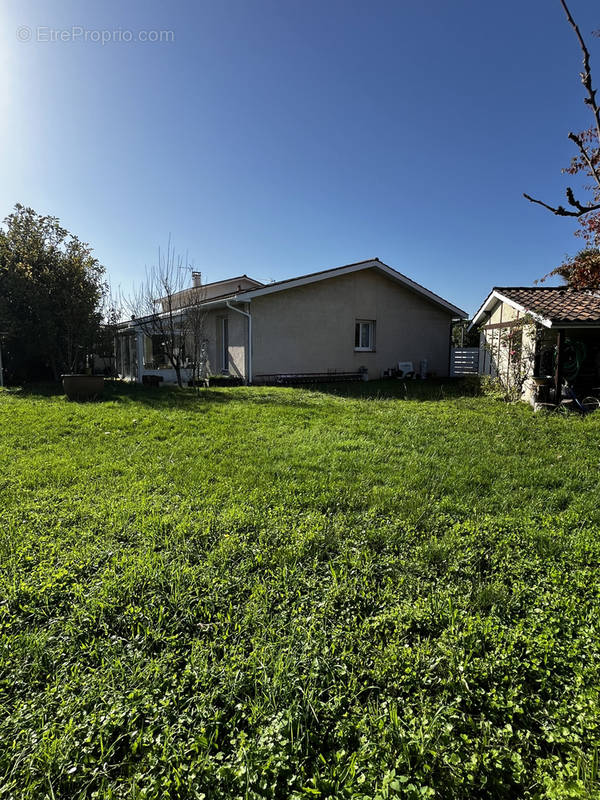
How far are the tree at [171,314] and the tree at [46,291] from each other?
6.93 ft

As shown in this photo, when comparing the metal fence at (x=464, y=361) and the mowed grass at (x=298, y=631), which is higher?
the metal fence at (x=464, y=361)

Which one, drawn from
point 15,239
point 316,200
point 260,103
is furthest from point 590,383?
point 15,239

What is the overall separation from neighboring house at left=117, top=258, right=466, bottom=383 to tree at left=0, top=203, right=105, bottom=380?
7.10 feet

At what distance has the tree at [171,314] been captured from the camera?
1365cm

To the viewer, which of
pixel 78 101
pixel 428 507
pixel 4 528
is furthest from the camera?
pixel 78 101

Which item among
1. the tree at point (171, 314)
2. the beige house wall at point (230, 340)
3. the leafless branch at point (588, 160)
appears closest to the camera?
the leafless branch at point (588, 160)

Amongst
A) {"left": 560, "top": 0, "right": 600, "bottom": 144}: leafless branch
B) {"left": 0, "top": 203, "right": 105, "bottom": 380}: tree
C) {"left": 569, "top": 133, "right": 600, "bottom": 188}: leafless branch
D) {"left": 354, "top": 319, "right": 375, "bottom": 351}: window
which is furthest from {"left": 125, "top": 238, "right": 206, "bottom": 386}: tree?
{"left": 560, "top": 0, "right": 600, "bottom": 144}: leafless branch

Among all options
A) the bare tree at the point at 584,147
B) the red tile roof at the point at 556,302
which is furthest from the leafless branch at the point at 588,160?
the red tile roof at the point at 556,302

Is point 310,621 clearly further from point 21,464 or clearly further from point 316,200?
point 316,200

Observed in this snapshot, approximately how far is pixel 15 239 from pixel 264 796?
18.7 m

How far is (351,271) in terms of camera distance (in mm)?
15328

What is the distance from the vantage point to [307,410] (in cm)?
877

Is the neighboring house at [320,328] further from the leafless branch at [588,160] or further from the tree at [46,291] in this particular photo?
the leafless branch at [588,160]

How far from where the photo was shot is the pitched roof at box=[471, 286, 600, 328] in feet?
32.0
